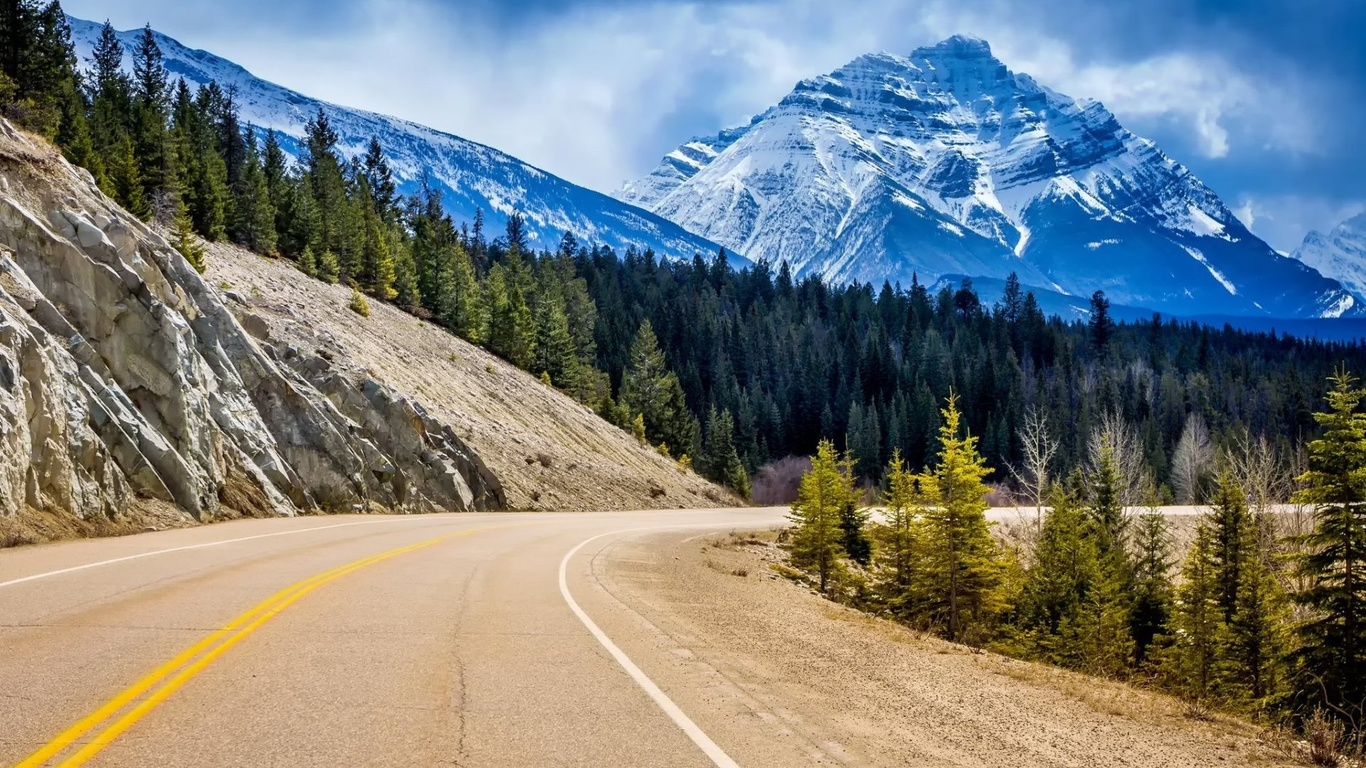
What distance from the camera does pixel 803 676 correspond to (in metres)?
8.11

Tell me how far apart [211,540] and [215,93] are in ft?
320

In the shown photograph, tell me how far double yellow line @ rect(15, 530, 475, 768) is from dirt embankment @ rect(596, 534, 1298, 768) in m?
3.82

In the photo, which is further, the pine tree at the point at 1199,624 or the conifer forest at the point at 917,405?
the pine tree at the point at 1199,624

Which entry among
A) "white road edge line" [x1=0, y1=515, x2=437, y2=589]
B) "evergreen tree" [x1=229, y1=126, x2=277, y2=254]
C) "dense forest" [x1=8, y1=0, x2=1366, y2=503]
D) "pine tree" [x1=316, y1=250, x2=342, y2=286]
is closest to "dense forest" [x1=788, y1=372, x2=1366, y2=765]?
"white road edge line" [x1=0, y1=515, x2=437, y2=589]

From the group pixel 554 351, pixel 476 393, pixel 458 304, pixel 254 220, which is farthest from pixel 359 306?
pixel 554 351

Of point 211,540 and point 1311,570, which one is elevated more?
point 1311,570

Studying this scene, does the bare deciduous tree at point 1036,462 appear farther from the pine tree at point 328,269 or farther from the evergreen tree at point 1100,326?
the evergreen tree at point 1100,326

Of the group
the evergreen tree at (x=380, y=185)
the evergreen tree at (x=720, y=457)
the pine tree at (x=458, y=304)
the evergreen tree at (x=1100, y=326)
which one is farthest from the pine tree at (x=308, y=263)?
the evergreen tree at (x=1100, y=326)

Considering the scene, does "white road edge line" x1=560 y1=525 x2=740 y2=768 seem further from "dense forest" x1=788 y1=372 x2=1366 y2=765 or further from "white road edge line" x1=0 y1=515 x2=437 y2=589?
"dense forest" x1=788 y1=372 x2=1366 y2=765

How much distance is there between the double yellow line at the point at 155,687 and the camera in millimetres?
4898

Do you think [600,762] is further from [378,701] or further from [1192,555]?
[1192,555]

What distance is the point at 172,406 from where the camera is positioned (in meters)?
22.8

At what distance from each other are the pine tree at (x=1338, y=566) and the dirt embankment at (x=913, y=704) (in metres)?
8.15

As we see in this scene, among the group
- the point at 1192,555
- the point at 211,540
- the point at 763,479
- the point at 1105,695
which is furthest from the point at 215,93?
the point at 1105,695
